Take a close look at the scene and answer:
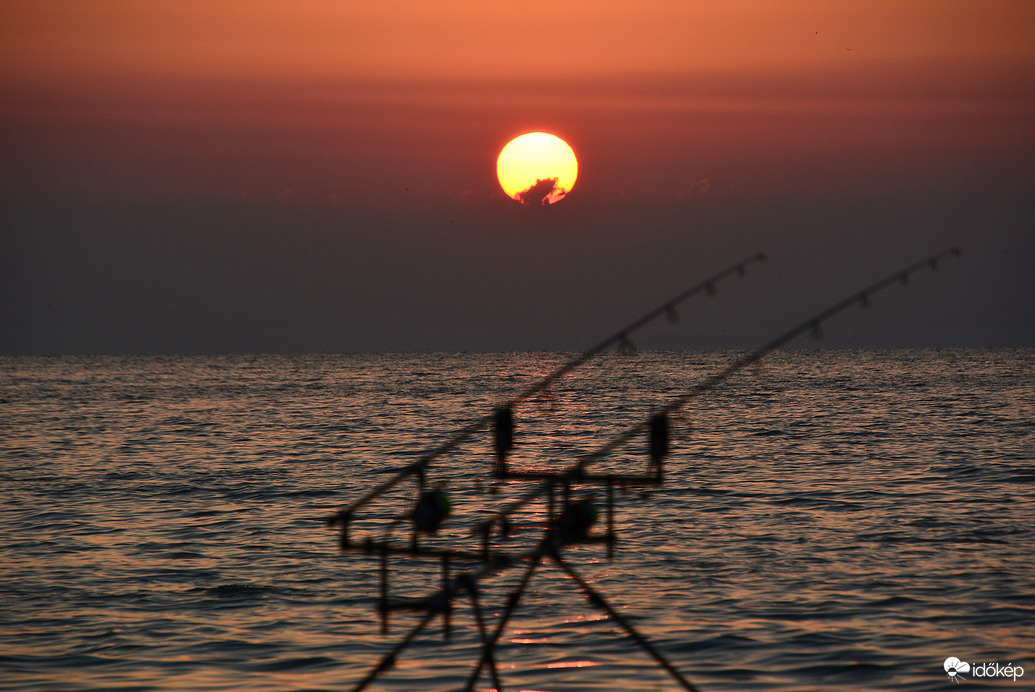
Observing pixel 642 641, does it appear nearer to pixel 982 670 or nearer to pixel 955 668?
pixel 955 668

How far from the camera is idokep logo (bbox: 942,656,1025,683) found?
43.3 ft

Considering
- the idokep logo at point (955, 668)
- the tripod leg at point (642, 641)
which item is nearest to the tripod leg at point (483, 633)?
the tripod leg at point (642, 641)

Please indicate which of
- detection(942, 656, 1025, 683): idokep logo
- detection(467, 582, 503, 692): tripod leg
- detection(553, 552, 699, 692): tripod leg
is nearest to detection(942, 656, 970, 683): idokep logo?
detection(942, 656, 1025, 683): idokep logo

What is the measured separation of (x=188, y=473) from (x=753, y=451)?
64.7 ft

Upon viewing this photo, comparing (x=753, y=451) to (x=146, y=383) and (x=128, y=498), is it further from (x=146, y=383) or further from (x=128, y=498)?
(x=146, y=383)

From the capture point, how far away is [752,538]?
21.9 m

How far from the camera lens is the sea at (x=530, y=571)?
13.6 meters

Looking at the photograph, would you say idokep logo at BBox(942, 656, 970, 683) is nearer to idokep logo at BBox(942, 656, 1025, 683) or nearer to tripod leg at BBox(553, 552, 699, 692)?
idokep logo at BBox(942, 656, 1025, 683)

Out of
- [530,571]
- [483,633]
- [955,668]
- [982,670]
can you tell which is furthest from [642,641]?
[982,670]

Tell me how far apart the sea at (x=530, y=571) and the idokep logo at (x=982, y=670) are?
0.13ft

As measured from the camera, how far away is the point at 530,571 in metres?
11.6

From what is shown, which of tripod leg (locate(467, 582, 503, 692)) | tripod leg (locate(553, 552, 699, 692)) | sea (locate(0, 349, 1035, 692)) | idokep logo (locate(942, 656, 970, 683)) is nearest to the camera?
tripod leg (locate(467, 582, 503, 692))

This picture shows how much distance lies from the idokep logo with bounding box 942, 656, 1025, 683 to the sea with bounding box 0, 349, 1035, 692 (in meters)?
0.04

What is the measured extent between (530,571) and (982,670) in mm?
6035
